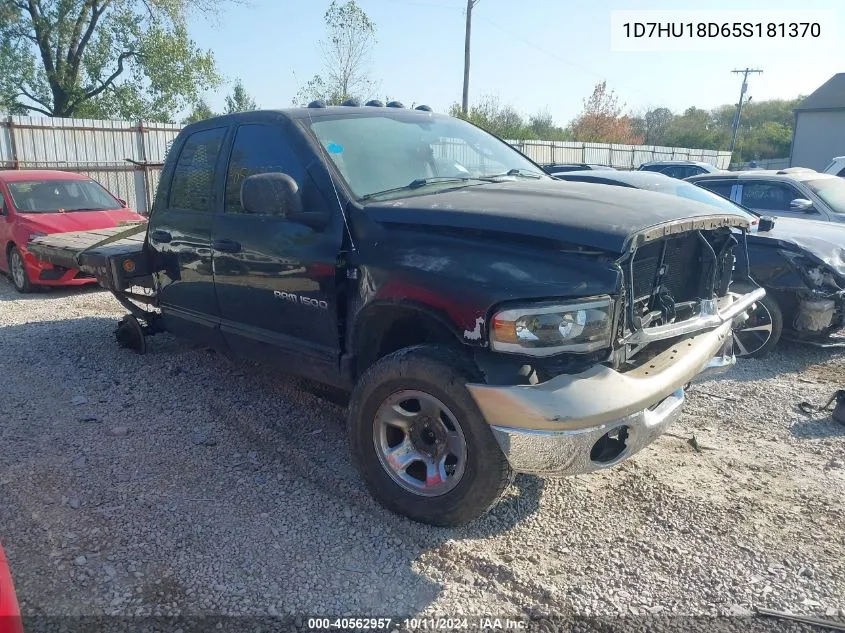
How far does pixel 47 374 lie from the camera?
5586mm

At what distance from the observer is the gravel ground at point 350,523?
2.82 m

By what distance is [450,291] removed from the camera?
298cm

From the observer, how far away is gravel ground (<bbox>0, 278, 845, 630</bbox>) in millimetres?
2816

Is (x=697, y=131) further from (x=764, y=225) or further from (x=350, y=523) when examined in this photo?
(x=350, y=523)

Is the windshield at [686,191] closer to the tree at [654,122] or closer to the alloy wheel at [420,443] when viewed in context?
the alloy wheel at [420,443]

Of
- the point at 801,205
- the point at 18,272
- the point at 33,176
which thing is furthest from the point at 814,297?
the point at 33,176

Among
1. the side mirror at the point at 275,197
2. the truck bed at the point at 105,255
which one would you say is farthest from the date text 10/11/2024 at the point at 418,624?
the truck bed at the point at 105,255

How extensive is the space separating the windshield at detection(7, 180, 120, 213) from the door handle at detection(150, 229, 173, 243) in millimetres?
5408

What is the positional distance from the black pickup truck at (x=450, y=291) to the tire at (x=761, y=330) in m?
2.17

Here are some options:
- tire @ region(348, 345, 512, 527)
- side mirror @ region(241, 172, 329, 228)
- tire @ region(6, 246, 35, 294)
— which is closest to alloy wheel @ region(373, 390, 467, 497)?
tire @ region(348, 345, 512, 527)

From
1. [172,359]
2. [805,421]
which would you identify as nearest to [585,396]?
[805,421]

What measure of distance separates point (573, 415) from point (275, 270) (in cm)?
207

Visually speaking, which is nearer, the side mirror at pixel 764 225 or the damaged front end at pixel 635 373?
the damaged front end at pixel 635 373

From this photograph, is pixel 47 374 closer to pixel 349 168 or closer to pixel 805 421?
pixel 349 168
